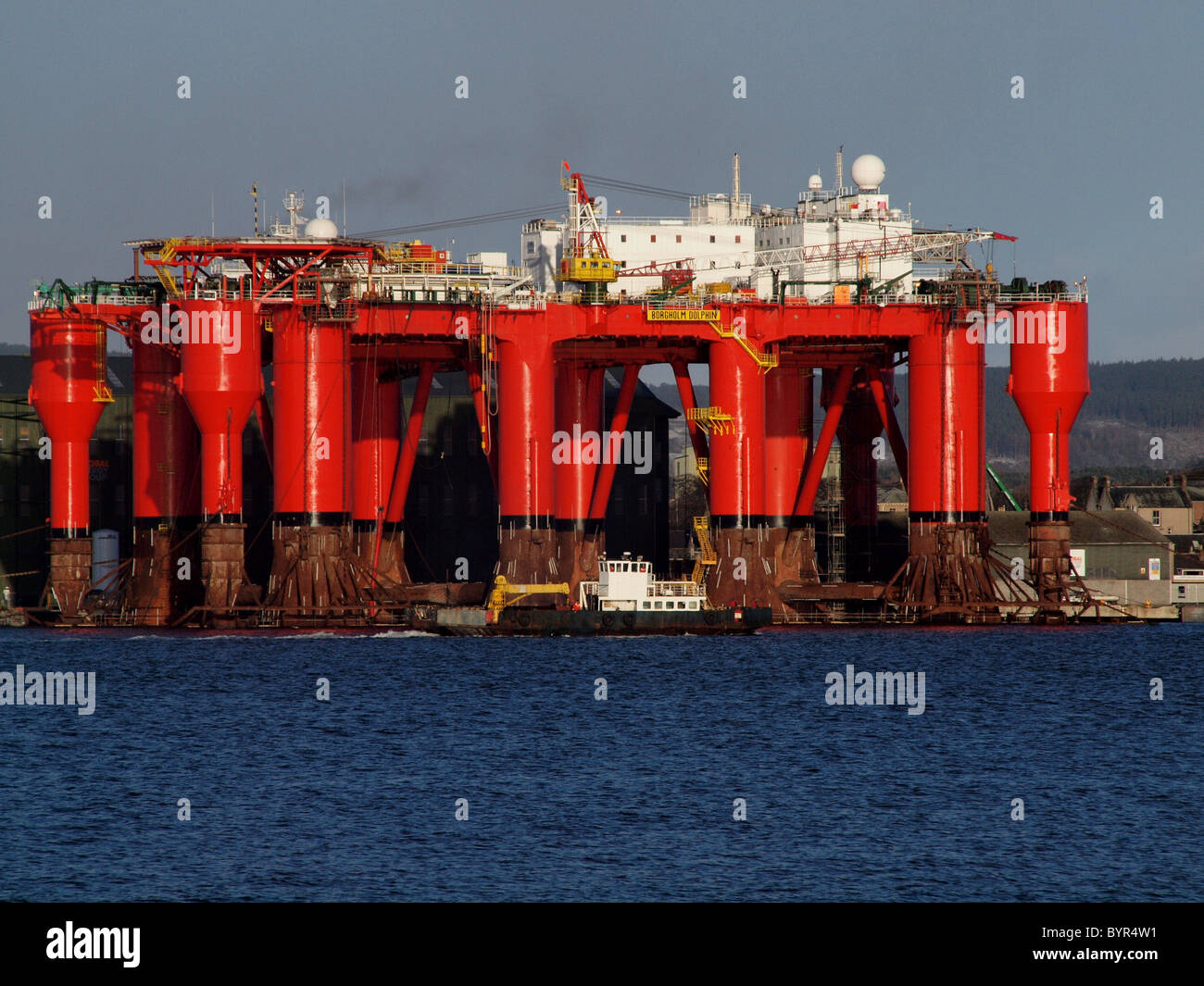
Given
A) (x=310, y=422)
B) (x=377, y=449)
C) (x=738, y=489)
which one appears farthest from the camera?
(x=377, y=449)

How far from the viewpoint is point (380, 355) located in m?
91.7

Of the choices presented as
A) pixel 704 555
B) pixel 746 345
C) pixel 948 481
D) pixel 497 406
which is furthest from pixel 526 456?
pixel 948 481

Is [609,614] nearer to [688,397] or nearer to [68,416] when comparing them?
[688,397]

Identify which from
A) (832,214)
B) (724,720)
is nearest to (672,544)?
(832,214)

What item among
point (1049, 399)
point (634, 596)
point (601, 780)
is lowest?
point (601, 780)

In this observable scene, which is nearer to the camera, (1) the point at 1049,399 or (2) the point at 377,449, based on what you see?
(1) the point at 1049,399

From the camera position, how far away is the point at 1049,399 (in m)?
87.1

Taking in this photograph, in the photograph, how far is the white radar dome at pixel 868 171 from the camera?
10300cm

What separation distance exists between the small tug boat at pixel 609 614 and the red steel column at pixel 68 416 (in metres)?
18.4

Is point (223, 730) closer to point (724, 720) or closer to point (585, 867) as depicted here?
point (724, 720)

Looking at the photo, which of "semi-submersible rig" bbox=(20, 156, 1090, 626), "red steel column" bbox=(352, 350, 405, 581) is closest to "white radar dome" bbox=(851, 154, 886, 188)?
"semi-submersible rig" bbox=(20, 156, 1090, 626)

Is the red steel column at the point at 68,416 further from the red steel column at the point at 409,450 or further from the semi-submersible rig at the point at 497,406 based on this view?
the red steel column at the point at 409,450

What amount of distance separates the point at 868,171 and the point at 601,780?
219 feet
